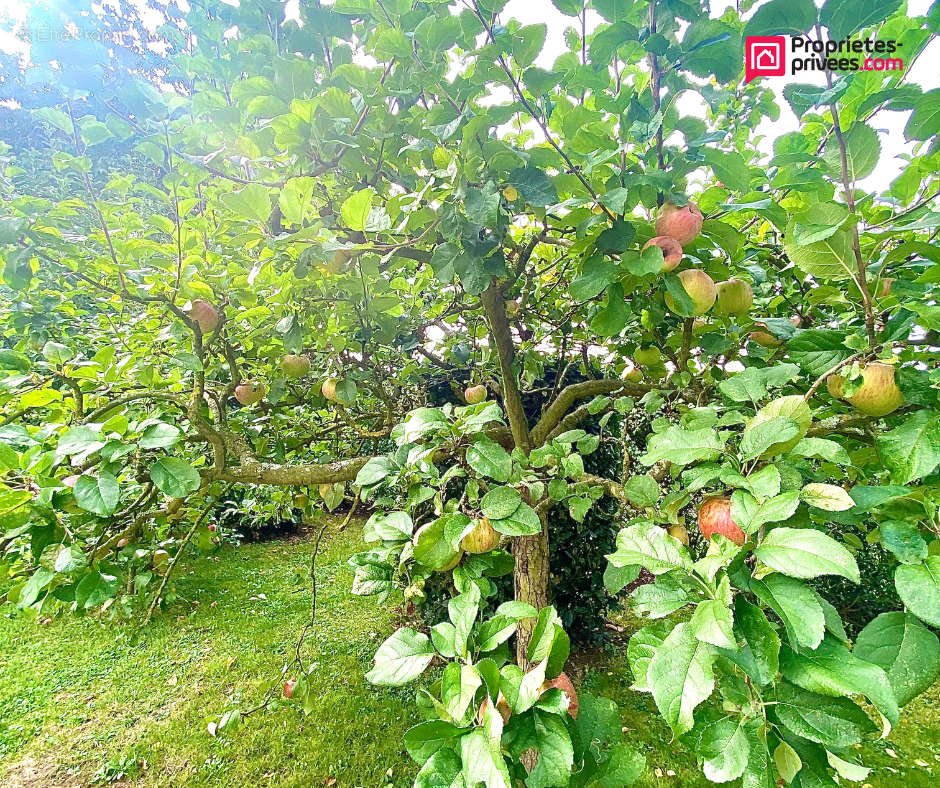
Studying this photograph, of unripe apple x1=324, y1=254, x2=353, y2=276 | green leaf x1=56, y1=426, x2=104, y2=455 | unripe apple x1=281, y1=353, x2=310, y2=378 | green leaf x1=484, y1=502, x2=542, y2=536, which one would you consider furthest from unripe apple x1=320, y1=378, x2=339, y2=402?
green leaf x1=484, y1=502, x2=542, y2=536

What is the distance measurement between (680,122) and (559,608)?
123 inches

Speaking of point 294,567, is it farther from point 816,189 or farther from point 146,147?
point 816,189

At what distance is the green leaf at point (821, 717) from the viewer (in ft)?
1.64

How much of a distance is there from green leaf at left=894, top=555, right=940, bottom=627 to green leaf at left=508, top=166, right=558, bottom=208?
2.58 ft

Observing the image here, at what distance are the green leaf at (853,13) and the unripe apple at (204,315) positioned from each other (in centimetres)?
160

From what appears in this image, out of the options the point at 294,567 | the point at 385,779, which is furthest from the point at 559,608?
the point at 294,567

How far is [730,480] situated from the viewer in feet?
2.10

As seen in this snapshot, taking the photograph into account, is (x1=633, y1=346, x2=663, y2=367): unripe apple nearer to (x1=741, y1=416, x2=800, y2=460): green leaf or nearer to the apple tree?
the apple tree

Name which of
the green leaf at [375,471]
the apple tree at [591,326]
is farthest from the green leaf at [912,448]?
the green leaf at [375,471]

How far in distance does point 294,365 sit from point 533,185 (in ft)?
4.35

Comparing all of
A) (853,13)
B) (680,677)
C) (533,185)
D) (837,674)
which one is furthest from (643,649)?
(853,13)

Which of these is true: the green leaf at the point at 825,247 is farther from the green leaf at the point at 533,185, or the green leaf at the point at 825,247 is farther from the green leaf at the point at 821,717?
the green leaf at the point at 821,717

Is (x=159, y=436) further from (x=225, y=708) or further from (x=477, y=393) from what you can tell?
(x=225, y=708)

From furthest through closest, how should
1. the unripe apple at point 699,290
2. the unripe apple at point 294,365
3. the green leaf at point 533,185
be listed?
the unripe apple at point 294,365 < the unripe apple at point 699,290 < the green leaf at point 533,185
